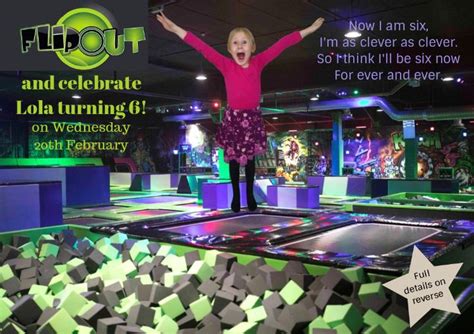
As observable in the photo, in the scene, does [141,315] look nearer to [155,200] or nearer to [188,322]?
[188,322]

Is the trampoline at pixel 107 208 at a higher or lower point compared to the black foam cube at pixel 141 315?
lower

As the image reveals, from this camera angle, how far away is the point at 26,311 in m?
1.81

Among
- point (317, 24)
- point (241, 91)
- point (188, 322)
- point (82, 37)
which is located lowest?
point (188, 322)

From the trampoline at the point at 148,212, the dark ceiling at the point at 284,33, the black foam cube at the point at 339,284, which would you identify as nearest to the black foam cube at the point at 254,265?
the black foam cube at the point at 339,284

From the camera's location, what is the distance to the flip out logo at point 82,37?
3.07 metres

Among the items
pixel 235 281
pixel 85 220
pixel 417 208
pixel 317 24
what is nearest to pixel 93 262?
pixel 235 281

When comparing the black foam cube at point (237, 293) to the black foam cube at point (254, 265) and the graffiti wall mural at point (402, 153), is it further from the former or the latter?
the graffiti wall mural at point (402, 153)

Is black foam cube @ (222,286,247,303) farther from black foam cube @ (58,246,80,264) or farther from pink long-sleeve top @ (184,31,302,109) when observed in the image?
black foam cube @ (58,246,80,264)

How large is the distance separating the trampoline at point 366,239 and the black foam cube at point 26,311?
4.32 ft

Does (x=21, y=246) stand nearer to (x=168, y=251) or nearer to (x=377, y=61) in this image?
(x=168, y=251)

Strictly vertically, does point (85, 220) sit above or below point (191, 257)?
below

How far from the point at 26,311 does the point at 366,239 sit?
6.54 feet

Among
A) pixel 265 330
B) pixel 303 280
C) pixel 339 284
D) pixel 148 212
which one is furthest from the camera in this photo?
pixel 148 212

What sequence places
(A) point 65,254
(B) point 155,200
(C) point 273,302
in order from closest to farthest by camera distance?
(C) point 273,302 → (A) point 65,254 → (B) point 155,200
